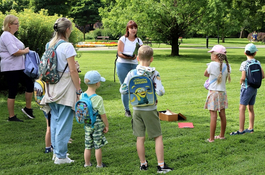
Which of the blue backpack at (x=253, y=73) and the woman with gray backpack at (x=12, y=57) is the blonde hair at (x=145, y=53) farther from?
the woman with gray backpack at (x=12, y=57)

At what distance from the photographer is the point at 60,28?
4461mm

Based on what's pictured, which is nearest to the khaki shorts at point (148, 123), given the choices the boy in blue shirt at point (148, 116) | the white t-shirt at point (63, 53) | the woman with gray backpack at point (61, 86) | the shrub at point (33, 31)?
the boy in blue shirt at point (148, 116)

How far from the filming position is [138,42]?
7.28 metres

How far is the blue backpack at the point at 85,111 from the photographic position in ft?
14.0

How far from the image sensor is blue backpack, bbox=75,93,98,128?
4.28m

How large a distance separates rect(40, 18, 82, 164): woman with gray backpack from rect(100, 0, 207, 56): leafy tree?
61.5 ft

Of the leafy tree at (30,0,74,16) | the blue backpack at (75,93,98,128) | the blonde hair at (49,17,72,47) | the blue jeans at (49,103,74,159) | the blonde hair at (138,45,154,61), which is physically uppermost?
the leafy tree at (30,0,74,16)

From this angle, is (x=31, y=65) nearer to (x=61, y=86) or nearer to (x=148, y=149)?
(x=61, y=86)

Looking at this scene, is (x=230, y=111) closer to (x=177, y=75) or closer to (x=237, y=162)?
(x=237, y=162)

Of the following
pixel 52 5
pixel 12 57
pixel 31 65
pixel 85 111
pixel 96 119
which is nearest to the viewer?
pixel 85 111

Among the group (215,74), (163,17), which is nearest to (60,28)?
(215,74)

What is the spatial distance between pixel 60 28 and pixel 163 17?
19858 mm

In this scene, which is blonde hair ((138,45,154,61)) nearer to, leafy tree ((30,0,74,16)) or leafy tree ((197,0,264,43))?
leafy tree ((197,0,264,43))

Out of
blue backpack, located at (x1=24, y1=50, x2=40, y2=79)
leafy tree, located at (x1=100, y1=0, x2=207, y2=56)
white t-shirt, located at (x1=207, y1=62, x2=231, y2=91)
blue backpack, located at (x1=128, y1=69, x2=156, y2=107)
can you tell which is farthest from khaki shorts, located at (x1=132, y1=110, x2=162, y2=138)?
leafy tree, located at (x1=100, y1=0, x2=207, y2=56)
